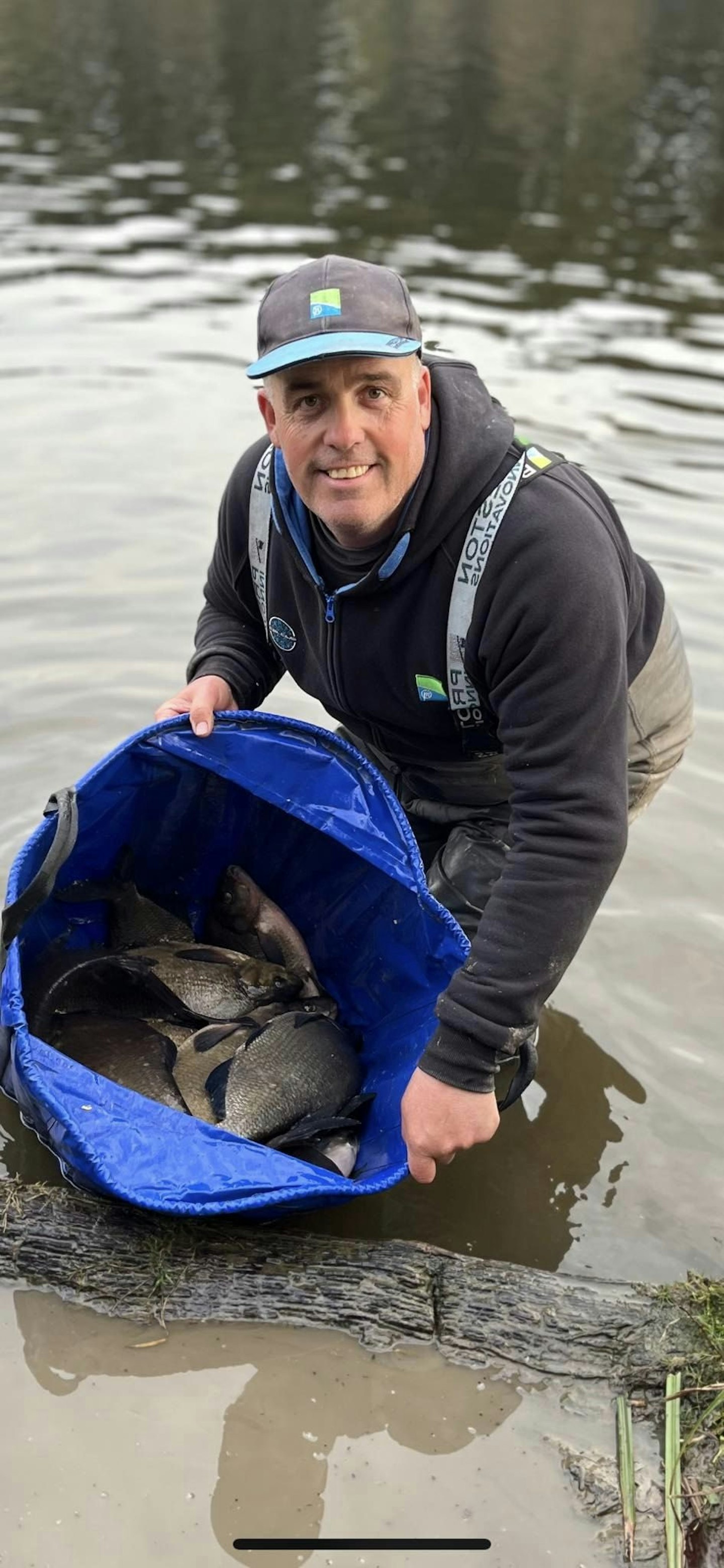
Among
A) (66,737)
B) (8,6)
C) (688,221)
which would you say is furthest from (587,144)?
(66,737)

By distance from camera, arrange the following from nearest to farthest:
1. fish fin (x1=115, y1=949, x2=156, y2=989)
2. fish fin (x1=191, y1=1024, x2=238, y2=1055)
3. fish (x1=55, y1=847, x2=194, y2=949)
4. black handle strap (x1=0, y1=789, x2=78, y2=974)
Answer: black handle strap (x1=0, y1=789, x2=78, y2=974) → fish fin (x1=191, y1=1024, x2=238, y2=1055) → fish fin (x1=115, y1=949, x2=156, y2=989) → fish (x1=55, y1=847, x2=194, y2=949)

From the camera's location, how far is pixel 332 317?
2893 mm

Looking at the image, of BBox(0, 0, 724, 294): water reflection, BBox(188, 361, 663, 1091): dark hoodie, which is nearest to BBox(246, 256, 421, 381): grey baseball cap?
BBox(188, 361, 663, 1091): dark hoodie

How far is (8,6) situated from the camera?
25.9m

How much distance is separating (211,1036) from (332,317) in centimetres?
173

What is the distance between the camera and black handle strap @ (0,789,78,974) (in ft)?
10.8

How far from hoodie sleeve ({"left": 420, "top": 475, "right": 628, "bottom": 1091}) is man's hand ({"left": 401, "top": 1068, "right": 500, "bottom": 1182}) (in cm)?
3

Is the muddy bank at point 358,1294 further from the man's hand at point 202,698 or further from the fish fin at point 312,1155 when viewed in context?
the man's hand at point 202,698

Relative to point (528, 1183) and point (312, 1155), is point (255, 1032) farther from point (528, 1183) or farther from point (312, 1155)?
point (528, 1183)

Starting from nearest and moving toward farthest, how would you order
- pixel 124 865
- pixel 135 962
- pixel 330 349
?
pixel 330 349 < pixel 135 962 < pixel 124 865

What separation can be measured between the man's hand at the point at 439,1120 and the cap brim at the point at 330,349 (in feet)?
4.75

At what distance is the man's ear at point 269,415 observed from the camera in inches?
124

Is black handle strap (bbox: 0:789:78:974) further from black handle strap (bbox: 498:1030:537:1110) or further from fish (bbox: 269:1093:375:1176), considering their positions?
black handle strap (bbox: 498:1030:537:1110)

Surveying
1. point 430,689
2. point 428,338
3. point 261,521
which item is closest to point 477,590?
point 430,689
